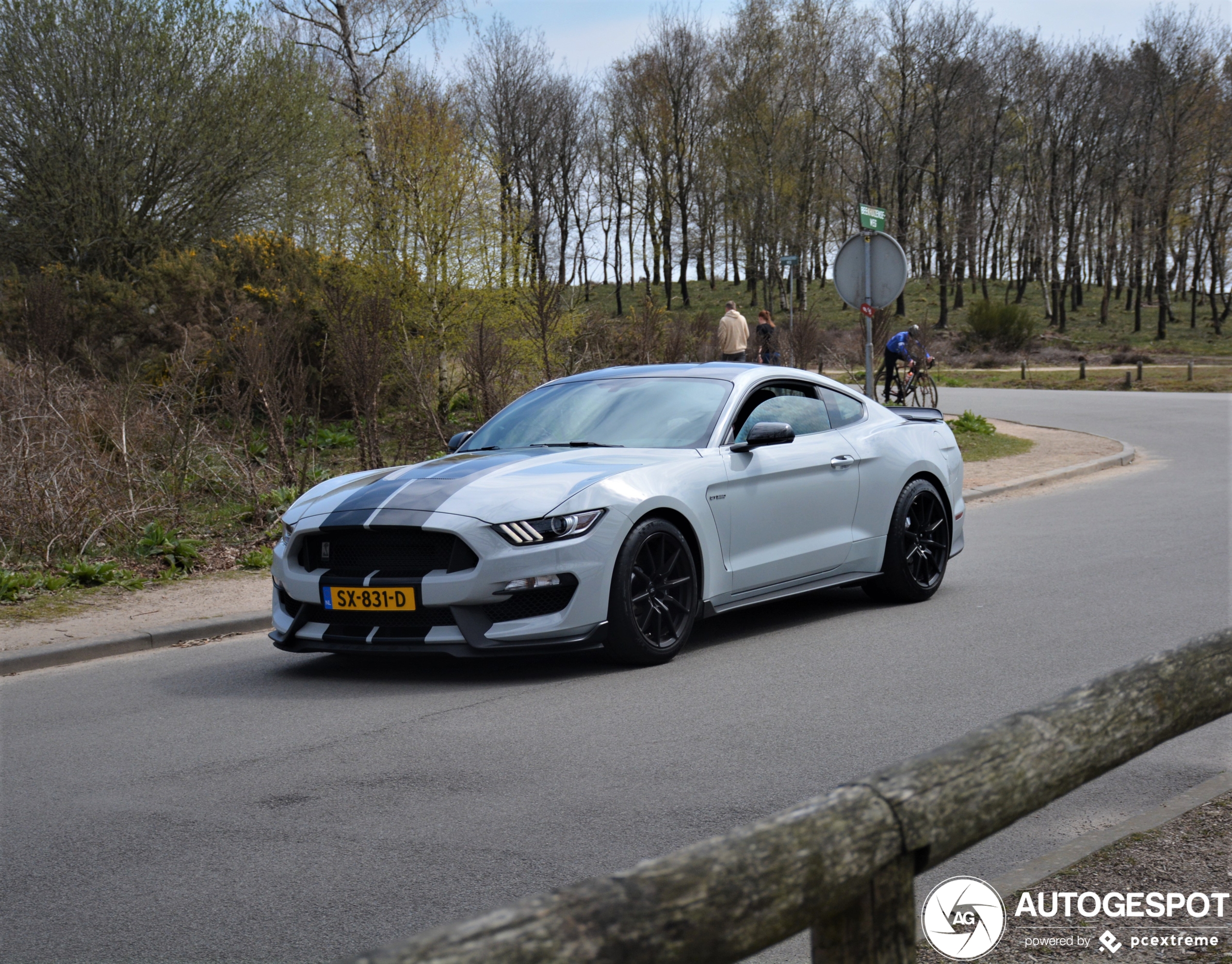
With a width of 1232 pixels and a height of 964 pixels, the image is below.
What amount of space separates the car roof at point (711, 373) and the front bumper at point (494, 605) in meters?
1.80

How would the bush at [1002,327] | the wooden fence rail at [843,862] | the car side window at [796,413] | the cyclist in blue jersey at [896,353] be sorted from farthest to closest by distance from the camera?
1. the bush at [1002,327]
2. the cyclist in blue jersey at [896,353]
3. the car side window at [796,413]
4. the wooden fence rail at [843,862]

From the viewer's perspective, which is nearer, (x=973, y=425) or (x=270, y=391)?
(x=270, y=391)

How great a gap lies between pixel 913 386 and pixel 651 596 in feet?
55.5

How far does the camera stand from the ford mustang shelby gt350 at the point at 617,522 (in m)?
6.42

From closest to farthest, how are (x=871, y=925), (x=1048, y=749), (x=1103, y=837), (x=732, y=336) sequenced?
1. (x=871, y=925)
2. (x=1048, y=749)
3. (x=1103, y=837)
4. (x=732, y=336)

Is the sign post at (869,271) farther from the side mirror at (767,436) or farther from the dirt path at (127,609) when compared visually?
the dirt path at (127,609)

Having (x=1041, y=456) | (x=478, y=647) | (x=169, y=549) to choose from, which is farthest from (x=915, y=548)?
(x=1041, y=456)

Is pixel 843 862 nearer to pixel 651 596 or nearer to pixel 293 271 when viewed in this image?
pixel 651 596

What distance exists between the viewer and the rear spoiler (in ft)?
30.4

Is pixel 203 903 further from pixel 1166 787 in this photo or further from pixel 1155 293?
pixel 1155 293

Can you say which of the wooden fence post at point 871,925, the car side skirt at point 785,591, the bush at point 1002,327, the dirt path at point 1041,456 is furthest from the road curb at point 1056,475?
the bush at point 1002,327

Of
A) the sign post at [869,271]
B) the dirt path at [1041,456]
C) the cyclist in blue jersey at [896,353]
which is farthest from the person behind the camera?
the cyclist in blue jersey at [896,353]

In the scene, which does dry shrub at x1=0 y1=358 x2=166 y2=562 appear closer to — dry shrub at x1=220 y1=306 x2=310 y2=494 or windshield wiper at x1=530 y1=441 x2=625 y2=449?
dry shrub at x1=220 y1=306 x2=310 y2=494

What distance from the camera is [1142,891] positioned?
353 centimetres
